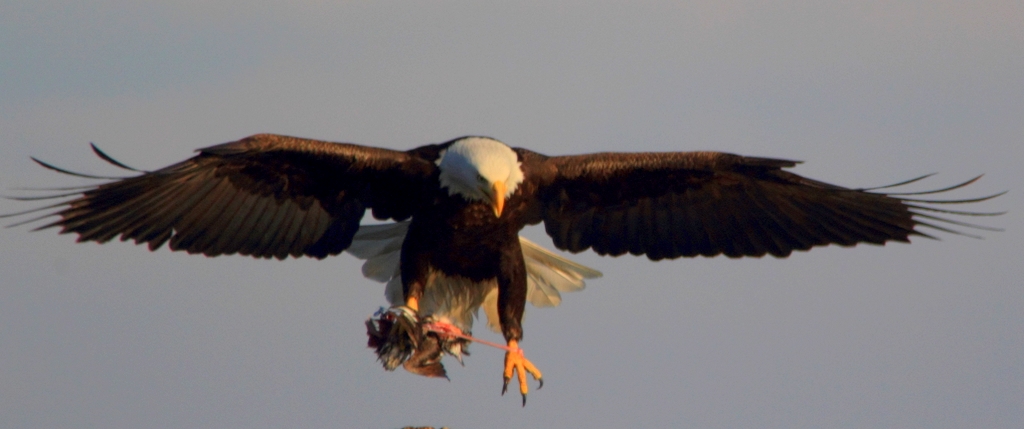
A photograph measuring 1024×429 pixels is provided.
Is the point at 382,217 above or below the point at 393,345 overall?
above

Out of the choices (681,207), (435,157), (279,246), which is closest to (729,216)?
(681,207)

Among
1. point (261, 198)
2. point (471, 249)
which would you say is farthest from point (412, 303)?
point (261, 198)

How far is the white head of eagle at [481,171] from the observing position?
656cm

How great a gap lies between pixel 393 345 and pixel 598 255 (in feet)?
4.73

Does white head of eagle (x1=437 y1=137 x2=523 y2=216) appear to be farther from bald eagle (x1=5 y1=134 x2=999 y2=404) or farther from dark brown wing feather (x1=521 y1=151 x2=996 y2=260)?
dark brown wing feather (x1=521 y1=151 x2=996 y2=260)

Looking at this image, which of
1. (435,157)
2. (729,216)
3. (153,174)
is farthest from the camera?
(729,216)

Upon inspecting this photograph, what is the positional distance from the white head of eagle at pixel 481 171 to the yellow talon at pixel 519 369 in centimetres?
72

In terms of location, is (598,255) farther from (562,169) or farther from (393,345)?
(393,345)

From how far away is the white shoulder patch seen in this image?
24.1ft

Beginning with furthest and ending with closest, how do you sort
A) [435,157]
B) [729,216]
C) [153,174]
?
[729,216]
[435,157]
[153,174]

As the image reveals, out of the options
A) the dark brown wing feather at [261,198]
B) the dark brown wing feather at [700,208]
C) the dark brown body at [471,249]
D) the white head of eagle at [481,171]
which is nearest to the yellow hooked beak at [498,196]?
the white head of eagle at [481,171]

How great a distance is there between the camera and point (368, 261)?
24.9 ft

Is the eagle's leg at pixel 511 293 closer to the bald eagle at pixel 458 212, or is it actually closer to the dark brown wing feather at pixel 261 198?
the bald eagle at pixel 458 212

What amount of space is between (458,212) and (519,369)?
780 millimetres
